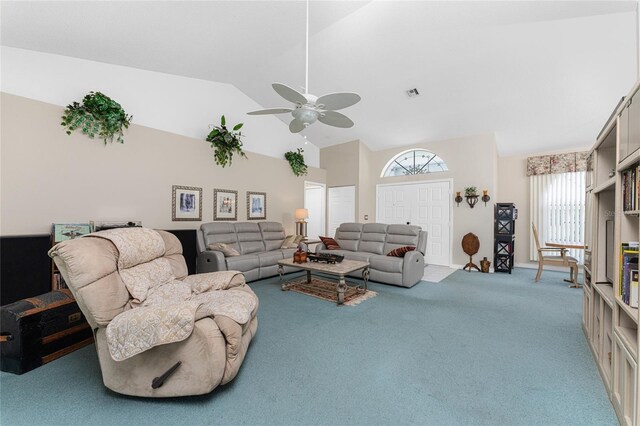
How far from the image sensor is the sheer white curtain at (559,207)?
5391 mm

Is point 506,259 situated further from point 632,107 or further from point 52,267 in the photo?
point 52,267

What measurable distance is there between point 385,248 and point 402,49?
311 centimetres

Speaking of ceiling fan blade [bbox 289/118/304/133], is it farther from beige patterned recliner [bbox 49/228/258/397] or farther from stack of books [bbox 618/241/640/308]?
stack of books [bbox 618/241/640/308]

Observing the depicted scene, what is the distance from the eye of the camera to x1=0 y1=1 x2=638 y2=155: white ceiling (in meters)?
2.86

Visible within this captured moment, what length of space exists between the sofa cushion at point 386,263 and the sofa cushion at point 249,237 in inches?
84.1

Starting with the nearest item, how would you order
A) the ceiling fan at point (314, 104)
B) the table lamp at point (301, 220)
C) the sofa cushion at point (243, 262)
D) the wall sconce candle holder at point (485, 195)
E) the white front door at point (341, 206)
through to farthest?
1. the ceiling fan at point (314, 104)
2. the sofa cushion at point (243, 262)
3. the wall sconce candle holder at point (485, 195)
4. the table lamp at point (301, 220)
5. the white front door at point (341, 206)

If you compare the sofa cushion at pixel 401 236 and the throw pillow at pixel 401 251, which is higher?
the sofa cushion at pixel 401 236

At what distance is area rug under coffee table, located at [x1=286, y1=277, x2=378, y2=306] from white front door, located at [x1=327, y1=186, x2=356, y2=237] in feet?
9.22

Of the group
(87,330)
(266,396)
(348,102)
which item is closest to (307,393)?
(266,396)

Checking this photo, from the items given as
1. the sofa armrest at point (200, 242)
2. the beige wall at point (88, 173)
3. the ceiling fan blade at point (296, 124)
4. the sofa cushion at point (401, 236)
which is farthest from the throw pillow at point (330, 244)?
the ceiling fan blade at point (296, 124)

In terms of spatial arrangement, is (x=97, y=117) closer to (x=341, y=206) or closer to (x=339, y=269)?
(x=339, y=269)

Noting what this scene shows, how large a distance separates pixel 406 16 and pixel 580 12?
176 cm

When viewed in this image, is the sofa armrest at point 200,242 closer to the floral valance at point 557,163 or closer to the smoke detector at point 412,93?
the smoke detector at point 412,93

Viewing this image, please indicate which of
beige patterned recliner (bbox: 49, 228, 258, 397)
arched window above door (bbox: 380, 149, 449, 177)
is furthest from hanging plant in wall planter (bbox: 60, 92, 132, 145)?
arched window above door (bbox: 380, 149, 449, 177)
